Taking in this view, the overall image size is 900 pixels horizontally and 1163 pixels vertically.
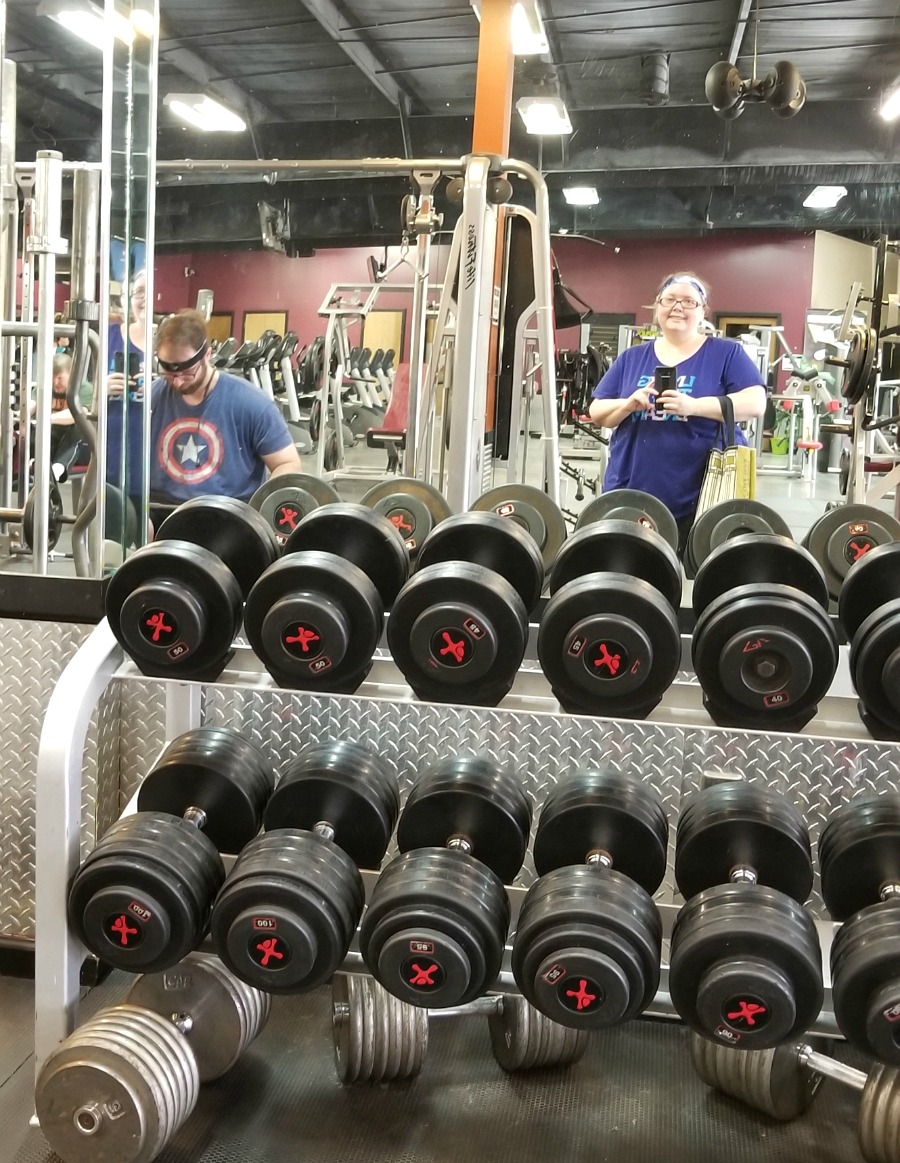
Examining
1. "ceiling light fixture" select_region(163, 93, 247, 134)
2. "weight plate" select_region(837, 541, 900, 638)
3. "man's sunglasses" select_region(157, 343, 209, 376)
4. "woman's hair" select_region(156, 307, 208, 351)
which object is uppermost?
"ceiling light fixture" select_region(163, 93, 247, 134)

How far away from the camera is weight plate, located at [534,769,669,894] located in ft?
5.39

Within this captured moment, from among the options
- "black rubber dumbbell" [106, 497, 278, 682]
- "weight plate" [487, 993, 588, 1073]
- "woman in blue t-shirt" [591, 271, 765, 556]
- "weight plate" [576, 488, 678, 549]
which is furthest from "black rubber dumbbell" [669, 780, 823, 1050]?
"woman in blue t-shirt" [591, 271, 765, 556]

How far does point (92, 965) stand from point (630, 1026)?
109 cm

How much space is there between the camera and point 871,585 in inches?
60.5

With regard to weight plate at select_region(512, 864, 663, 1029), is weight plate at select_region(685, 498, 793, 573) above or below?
above

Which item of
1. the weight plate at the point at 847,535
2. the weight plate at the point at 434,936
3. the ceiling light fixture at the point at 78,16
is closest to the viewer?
the weight plate at the point at 434,936

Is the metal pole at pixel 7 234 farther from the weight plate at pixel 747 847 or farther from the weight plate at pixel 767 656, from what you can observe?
the weight plate at pixel 747 847

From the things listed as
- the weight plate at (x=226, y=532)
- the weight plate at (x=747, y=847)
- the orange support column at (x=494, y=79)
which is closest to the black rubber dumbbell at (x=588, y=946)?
the weight plate at (x=747, y=847)

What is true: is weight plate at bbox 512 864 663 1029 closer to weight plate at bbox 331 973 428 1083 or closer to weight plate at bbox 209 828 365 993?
weight plate at bbox 209 828 365 993

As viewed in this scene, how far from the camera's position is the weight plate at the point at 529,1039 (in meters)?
1.77

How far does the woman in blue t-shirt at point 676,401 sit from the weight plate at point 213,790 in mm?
1353

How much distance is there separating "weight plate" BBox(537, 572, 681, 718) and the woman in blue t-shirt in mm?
1333

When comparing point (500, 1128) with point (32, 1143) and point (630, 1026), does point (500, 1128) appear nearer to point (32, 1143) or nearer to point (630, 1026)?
point (630, 1026)

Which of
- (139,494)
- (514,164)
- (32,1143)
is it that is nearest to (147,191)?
(139,494)
